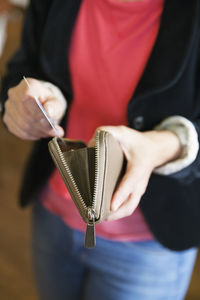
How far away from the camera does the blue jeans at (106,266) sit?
1.57 ft

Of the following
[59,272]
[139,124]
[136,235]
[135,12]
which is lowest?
[59,272]

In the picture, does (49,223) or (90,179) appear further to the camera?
(49,223)

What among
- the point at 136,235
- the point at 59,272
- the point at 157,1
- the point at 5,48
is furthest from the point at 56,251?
the point at 5,48

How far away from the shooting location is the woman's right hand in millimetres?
301

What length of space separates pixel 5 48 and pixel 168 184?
1061 millimetres

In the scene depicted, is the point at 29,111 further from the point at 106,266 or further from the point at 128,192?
the point at 106,266

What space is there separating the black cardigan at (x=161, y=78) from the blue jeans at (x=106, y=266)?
0.05 metres

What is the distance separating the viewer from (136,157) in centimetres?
32

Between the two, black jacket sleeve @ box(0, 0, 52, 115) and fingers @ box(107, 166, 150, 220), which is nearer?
fingers @ box(107, 166, 150, 220)

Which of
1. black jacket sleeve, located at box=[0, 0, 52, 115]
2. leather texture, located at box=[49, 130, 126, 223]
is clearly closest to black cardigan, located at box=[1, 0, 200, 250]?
black jacket sleeve, located at box=[0, 0, 52, 115]

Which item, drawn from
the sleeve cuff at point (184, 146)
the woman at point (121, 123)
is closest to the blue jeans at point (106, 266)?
the woman at point (121, 123)

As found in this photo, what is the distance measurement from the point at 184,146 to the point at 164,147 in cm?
2

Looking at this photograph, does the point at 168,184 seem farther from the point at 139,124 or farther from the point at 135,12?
the point at 135,12

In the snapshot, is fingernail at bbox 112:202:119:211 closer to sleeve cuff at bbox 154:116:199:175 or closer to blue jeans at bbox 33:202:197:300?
sleeve cuff at bbox 154:116:199:175
